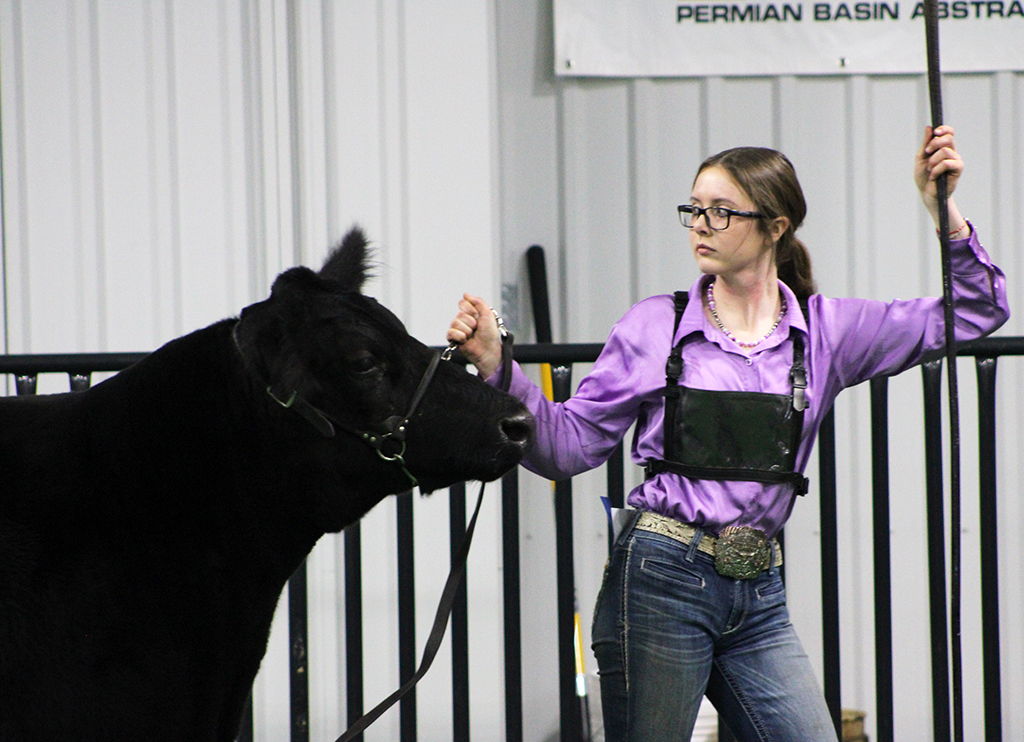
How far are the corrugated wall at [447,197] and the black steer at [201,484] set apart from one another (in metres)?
1.75

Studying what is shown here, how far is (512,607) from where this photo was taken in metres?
2.83

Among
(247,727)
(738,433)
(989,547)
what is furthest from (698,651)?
(247,727)

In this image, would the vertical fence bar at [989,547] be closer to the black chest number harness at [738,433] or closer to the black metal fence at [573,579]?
the black metal fence at [573,579]

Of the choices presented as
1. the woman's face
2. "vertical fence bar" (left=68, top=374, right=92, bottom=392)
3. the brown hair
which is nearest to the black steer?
the woman's face

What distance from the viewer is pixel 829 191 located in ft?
13.3

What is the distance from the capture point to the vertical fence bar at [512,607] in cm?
282

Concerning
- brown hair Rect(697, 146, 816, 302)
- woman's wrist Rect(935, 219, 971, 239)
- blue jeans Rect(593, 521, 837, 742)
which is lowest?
blue jeans Rect(593, 521, 837, 742)

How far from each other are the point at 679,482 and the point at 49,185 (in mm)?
2725

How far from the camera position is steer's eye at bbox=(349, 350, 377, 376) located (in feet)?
5.52

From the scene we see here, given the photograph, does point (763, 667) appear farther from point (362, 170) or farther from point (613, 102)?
point (613, 102)

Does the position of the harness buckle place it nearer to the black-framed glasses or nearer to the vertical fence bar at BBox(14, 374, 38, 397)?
the black-framed glasses

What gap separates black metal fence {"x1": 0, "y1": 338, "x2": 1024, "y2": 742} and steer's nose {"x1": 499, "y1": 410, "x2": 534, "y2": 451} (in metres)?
1.00

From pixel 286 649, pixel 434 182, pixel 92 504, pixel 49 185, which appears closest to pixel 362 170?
pixel 434 182

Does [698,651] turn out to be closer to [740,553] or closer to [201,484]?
[740,553]
